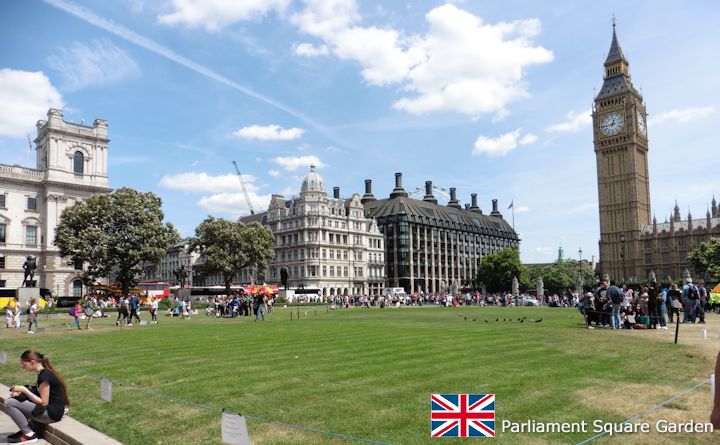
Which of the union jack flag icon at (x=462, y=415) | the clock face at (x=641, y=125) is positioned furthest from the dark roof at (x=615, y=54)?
the union jack flag icon at (x=462, y=415)

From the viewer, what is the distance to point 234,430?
280 inches

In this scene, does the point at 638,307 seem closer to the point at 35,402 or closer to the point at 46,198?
the point at 35,402

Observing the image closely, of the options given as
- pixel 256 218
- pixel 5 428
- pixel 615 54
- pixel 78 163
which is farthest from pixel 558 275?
pixel 5 428

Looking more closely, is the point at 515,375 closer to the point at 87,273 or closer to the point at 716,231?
the point at 87,273

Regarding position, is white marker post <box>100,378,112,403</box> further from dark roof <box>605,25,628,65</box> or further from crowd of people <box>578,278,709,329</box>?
dark roof <box>605,25,628,65</box>

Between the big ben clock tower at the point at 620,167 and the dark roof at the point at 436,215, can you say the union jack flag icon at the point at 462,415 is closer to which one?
the dark roof at the point at 436,215

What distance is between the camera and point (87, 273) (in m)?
61.8

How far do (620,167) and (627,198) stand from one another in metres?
8.69

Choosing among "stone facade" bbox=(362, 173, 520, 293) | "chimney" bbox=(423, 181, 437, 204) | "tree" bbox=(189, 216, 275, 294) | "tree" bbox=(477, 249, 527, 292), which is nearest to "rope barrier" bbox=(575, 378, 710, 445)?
"tree" bbox=(189, 216, 275, 294)

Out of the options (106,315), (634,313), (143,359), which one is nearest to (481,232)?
(106,315)

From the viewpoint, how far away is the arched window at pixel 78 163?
3118 inches

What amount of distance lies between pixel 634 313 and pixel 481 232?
13312 cm

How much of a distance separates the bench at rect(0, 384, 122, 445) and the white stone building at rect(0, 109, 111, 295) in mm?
72602

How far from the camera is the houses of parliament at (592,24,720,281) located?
140250 mm
